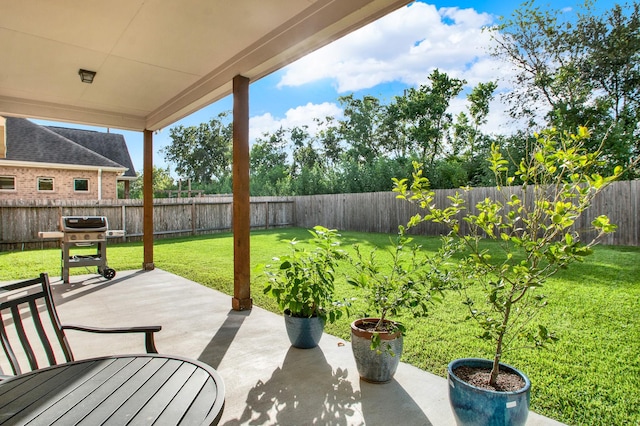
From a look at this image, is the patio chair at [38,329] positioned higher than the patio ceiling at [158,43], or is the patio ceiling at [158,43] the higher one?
the patio ceiling at [158,43]

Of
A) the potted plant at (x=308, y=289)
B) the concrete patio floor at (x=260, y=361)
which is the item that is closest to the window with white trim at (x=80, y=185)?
the concrete patio floor at (x=260, y=361)

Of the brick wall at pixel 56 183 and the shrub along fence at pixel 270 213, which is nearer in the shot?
the shrub along fence at pixel 270 213

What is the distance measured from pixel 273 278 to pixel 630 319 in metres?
3.30

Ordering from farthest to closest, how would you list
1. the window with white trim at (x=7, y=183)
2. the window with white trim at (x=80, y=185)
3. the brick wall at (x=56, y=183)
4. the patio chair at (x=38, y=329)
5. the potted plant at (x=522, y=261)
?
the window with white trim at (x=80, y=185) → the brick wall at (x=56, y=183) → the window with white trim at (x=7, y=183) → the patio chair at (x=38, y=329) → the potted plant at (x=522, y=261)

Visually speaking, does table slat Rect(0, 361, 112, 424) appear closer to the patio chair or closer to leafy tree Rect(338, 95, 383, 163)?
the patio chair

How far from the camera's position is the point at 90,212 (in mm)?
10438

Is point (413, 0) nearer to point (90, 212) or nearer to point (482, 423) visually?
point (482, 423)

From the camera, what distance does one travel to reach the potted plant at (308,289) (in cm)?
266

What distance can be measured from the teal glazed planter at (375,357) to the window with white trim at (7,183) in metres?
16.2

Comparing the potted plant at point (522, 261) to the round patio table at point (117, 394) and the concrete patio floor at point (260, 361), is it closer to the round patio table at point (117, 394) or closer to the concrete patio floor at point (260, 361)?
the concrete patio floor at point (260, 361)

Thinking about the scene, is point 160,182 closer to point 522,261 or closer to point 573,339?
point 573,339

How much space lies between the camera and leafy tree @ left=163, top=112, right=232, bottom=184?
96.5ft

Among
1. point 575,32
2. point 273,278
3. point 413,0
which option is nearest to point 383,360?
point 273,278

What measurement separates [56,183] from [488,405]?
55.7ft
